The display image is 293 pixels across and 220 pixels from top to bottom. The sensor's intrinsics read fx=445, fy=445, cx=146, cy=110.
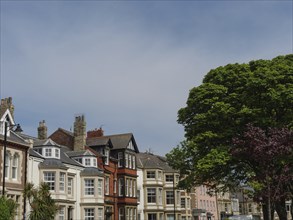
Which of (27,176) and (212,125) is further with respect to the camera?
(27,176)

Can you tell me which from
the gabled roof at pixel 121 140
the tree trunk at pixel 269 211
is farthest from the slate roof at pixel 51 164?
the tree trunk at pixel 269 211

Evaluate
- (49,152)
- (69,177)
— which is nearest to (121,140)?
(69,177)

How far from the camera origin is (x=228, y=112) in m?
35.4

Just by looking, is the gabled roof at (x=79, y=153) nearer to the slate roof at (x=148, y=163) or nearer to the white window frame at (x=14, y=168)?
the white window frame at (x=14, y=168)

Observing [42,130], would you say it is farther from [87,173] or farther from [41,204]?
[41,204]

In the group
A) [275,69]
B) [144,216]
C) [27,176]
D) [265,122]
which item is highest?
[275,69]

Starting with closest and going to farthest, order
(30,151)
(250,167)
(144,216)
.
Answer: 1. (250,167)
2. (30,151)
3. (144,216)

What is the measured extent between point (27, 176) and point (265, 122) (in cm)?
2210

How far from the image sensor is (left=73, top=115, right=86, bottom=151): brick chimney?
54.2 m

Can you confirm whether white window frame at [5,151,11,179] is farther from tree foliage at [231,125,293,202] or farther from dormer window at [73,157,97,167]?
tree foliage at [231,125,293,202]

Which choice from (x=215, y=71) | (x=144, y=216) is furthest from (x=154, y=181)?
(x=215, y=71)

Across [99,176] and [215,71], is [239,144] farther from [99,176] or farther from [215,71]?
[99,176]

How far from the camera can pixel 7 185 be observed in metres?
38.2

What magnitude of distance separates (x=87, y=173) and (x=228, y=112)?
20816 millimetres
